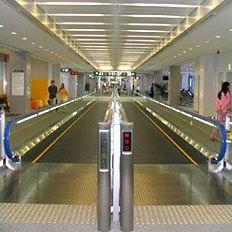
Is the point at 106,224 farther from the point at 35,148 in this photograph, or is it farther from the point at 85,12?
the point at 85,12

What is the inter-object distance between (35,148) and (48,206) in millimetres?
7055

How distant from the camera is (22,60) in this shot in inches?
1103

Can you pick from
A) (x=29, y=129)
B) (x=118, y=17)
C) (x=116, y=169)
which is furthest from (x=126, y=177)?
(x=118, y=17)

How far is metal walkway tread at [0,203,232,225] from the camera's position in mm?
5391

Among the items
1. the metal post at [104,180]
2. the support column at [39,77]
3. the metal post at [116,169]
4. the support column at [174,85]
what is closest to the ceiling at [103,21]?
the metal post at [116,169]

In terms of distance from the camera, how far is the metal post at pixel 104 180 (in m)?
5.13

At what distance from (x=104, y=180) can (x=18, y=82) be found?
76.0 ft

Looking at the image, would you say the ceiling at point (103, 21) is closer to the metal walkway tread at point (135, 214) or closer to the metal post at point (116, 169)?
the metal walkway tread at point (135, 214)

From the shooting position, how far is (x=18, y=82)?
2752cm

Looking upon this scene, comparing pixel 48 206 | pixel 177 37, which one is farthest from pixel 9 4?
pixel 177 37

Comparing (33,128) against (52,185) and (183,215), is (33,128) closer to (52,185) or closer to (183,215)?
(52,185)

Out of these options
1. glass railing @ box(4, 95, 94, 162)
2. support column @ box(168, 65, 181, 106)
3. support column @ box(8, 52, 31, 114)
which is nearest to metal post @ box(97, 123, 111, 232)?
glass railing @ box(4, 95, 94, 162)

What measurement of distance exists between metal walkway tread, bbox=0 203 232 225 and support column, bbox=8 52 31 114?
21883 millimetres

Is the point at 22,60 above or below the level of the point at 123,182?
above
